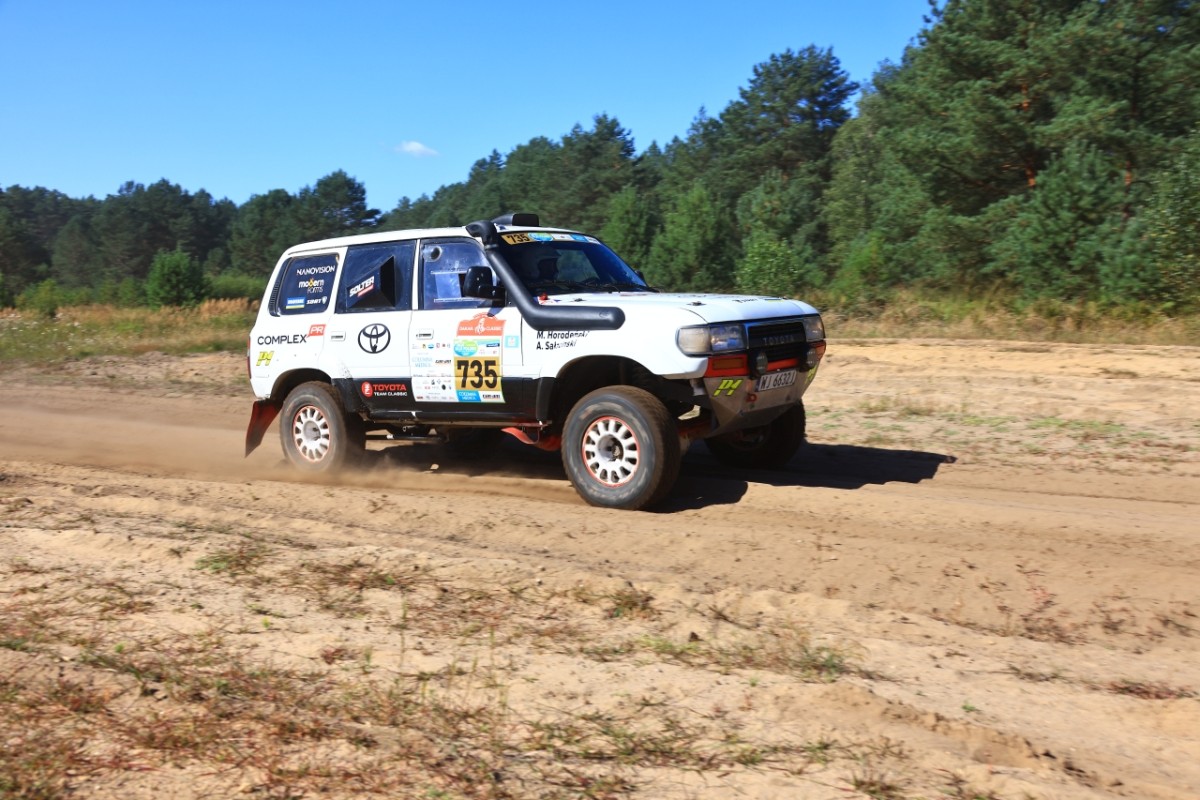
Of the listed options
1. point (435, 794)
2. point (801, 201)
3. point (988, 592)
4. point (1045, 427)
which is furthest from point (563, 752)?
point (801, 201)

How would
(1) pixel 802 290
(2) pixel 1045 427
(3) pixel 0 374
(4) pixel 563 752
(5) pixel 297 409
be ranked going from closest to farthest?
1. (4) pixel 563 752
2. (5) pixel 297 409
3. (2) pixel 1045 427
4. (3) pixel 0 374
5. (1) pixel 802 290

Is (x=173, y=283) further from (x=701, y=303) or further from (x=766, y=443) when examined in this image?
(x=701, y=303)

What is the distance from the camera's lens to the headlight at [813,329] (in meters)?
8.26

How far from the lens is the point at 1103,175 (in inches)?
926

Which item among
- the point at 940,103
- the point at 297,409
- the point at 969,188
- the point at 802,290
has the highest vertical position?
the point at 940,103

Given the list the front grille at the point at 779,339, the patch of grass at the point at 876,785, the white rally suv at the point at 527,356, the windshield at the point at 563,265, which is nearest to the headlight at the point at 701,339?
the white rally suv at the point at 527,356

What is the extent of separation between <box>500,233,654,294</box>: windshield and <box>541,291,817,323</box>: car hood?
0.19 meters

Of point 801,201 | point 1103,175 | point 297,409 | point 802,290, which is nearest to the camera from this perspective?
point 297,409

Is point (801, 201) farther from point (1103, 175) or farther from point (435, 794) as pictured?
point (435, 794)

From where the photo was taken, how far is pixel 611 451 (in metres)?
7.68

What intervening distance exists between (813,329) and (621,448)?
1970 millimetres

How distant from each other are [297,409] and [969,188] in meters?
24.4

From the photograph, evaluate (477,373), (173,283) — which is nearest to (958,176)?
(477,373)

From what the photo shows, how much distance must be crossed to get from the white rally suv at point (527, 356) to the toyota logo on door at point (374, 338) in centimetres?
1
